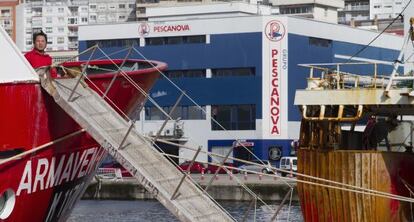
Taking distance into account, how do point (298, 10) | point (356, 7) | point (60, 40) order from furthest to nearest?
1. point (60, 40)
2. point (356, 7)
3. point (298, 10)

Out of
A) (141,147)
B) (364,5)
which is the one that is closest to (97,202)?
(141,147)

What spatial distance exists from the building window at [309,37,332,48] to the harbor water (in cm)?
2945

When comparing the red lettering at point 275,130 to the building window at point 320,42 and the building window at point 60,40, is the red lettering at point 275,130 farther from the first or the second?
the building window at point 60,40

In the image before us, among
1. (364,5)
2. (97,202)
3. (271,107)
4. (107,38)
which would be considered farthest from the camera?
(364,5)

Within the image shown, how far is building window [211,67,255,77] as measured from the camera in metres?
76.6

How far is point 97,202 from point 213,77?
2664cm

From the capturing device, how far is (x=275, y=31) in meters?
76.2

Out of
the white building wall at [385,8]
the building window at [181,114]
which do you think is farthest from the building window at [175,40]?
the white building wall at [385,8]

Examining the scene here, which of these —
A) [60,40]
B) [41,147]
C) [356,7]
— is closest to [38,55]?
[41,147]

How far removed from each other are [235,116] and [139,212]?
32.9 m

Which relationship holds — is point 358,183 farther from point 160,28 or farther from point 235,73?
point 160,28

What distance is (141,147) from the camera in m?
17.2

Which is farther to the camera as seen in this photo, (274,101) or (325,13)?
(325,13)

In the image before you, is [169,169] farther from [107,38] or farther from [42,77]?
[107,38]
